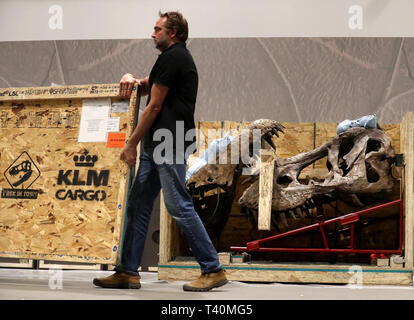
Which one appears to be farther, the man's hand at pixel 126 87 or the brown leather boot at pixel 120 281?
the man's hand at pixel 126 87

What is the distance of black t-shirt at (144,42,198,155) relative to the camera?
13.2 feet

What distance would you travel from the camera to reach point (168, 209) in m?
4.05

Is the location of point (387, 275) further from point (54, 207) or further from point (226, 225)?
point (54, 207)

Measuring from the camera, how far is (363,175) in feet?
16.6

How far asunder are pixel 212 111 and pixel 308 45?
52.9 inches

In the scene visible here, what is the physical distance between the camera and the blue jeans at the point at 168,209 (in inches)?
158

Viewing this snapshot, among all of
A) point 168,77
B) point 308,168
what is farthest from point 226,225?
point 168,77

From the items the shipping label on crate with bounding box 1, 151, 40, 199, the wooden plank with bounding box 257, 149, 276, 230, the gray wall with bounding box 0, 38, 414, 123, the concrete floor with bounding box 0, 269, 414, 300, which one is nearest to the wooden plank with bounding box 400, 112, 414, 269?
the concrete floor with bounding box 0, 269, 414, 300

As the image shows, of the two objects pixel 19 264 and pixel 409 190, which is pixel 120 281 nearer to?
pixel 409 190

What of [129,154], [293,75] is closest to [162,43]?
[129,154]

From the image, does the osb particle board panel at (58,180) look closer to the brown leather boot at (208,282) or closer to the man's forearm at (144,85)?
the man's forearm at (144,85)

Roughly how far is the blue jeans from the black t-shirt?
18 centimetres

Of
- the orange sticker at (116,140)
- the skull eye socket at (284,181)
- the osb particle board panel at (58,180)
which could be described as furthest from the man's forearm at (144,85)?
the skull eye socket at (284,181)

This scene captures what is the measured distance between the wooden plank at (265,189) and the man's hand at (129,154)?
1294 mm
